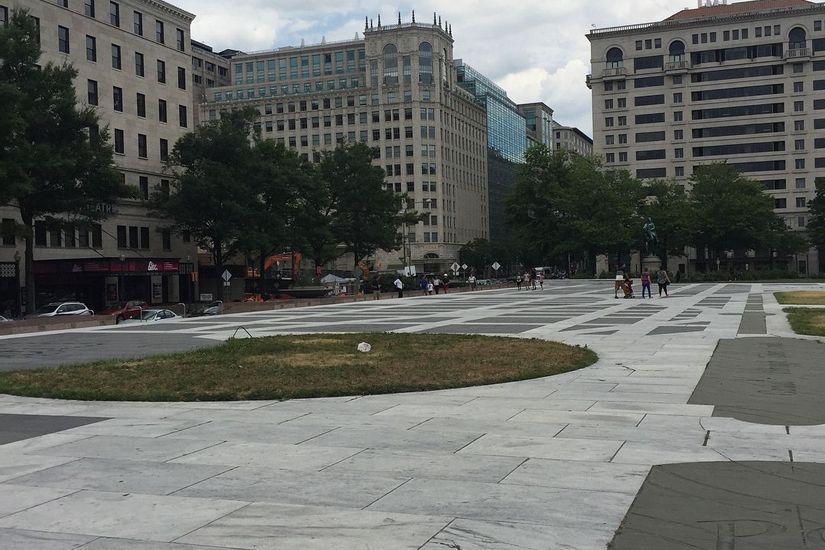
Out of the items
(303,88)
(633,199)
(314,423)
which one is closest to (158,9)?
(633,199)

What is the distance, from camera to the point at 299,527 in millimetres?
5719

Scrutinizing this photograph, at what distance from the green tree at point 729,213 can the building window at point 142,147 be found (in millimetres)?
58544

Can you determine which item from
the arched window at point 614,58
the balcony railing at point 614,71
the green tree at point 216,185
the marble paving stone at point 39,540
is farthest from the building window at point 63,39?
the arched window at point 614,58

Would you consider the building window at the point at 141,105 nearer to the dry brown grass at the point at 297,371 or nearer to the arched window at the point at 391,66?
the dry brown grass at the point at 297,371


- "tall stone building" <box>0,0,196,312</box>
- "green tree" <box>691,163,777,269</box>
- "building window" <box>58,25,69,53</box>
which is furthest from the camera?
"green tree" <box>691,163,777,269</box>

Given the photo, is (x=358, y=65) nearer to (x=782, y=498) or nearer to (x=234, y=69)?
(x=234, y=69)

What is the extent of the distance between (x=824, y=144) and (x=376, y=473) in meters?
123

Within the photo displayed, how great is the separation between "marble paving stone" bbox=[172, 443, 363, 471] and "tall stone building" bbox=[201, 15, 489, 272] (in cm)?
12345

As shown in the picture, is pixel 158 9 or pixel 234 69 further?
pixel 234 69

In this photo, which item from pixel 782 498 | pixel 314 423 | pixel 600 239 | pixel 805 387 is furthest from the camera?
pixel 600 239

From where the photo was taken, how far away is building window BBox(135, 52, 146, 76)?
207 feet

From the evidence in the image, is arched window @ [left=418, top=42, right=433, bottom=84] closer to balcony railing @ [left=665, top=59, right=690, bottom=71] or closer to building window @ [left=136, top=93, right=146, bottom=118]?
balcony railing @ [left=665, top=59, right=690, bottom=71]

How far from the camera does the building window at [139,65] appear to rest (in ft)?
207

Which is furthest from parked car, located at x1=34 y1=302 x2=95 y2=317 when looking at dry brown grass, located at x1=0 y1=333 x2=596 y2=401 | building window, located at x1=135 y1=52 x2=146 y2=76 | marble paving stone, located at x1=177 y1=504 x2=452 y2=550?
marble paving stone, located at x1=177 y1=504 x2=452 y2=550
